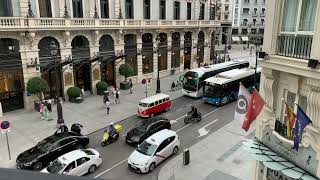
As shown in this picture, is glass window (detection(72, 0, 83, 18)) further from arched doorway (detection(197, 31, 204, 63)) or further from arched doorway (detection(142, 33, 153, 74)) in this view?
arched doorway (detection(197, 31, 204, 63))

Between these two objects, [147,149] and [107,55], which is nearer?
[147,149]

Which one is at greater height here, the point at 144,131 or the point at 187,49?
the point at 187,49

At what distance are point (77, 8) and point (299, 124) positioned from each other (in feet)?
99.8

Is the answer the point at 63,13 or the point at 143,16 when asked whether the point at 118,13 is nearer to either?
the point at 143,16

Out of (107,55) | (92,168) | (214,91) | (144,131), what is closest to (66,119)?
(144,131)

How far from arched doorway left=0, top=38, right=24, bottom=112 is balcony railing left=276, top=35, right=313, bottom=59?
25.4 m

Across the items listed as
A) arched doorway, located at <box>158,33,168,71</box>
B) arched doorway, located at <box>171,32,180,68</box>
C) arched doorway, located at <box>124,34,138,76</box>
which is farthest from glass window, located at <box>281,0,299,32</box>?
arched doorway, located at <box>171,32,180,68</box>

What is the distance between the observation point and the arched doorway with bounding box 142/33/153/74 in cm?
4159

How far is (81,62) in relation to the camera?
1294 inches

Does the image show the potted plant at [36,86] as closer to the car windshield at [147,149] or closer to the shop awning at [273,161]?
the car windshield at [147,149]

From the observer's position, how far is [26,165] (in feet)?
55.0

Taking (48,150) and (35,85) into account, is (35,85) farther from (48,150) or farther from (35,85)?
(48,150)

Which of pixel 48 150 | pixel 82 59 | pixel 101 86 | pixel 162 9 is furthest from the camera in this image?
pixel 162 9

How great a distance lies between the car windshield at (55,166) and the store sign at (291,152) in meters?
11.0
